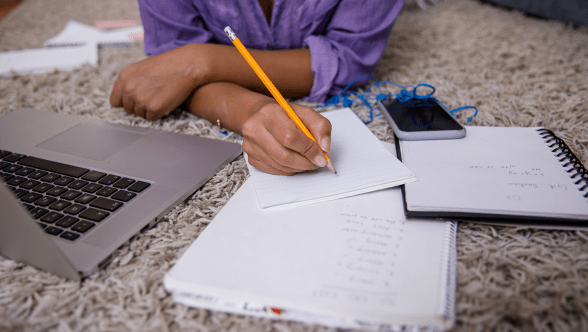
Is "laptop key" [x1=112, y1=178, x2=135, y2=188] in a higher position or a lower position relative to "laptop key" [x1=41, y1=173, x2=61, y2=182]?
lower

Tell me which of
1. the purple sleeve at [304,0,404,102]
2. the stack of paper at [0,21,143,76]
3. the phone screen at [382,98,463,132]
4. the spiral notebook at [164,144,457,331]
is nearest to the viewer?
the spiral notebook at [164,144,457,331]

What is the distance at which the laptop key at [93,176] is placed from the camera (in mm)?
402

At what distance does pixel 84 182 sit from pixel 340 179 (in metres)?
0.30

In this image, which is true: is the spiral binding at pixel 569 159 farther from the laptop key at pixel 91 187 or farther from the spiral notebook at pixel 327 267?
the laptop key at pixel 91 187

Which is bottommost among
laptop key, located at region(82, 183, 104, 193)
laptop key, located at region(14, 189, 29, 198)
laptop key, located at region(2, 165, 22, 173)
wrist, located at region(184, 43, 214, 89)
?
laptop key, located at region(82, 183, 104, 193)

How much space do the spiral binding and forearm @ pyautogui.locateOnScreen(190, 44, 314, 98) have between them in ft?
1.24

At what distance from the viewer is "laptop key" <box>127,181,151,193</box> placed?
384 mm

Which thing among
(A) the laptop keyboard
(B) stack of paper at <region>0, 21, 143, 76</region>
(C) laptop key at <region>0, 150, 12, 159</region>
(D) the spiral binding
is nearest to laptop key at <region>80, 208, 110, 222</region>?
(A) the laptop keyboard

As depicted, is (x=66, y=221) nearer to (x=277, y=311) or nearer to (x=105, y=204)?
(x=105, y=204)

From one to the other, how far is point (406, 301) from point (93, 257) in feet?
0.92

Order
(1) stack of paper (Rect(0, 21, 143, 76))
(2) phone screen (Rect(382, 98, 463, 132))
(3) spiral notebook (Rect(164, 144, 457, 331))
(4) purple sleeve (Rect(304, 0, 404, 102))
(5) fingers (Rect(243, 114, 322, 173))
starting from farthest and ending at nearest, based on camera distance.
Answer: (1) stack of paper (Rect(0, 21, 143, 76)) < (4) purple sleeve (Rect(304, 0, 404, 102)) < (2) phone screen (Rect(382, 98, 463, 132)) < (5) fingers (Rect(243, 114, 322, 173)) < (3) spiral notebook (Rect(164, 144, 457, 331))

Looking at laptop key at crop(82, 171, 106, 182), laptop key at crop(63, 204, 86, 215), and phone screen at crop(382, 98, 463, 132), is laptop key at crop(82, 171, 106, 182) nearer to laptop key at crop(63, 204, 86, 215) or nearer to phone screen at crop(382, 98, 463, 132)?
laptop key at crop(63, 204, 86, 215)

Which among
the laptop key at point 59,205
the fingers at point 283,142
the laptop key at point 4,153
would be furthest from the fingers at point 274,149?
the laptop key at point 4,153

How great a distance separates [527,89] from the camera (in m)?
0.66
